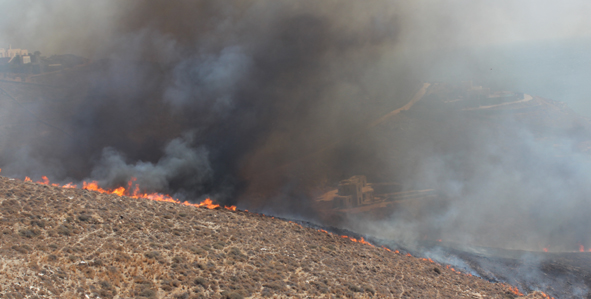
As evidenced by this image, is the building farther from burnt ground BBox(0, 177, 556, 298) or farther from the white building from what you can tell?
the white building

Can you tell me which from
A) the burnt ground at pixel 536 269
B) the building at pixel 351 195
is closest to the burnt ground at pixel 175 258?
the burnt ground at pixel 536 269

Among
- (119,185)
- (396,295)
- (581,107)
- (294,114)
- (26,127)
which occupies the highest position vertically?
(581,107)

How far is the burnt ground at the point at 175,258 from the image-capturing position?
898cm

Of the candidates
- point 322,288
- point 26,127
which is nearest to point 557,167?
point 322,288

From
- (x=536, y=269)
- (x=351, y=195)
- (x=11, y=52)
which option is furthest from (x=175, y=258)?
(x=11, y=52)

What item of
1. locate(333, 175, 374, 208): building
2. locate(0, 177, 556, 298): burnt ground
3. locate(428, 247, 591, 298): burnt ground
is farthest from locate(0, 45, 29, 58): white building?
locate(428, 247, 591, 298): burnt ground

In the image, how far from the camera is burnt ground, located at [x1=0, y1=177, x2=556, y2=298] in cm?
898

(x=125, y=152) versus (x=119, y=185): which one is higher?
(x=125, y=152)

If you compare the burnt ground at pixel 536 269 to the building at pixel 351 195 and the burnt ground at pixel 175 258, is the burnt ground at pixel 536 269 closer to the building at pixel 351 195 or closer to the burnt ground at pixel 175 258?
the burnt ground at pixel 175 258

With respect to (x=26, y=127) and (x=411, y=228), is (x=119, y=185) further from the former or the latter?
(x=411, y=228)

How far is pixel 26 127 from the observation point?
23188 mm

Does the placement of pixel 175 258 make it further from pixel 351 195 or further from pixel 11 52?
pixel 11 52

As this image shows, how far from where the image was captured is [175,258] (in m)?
10.8

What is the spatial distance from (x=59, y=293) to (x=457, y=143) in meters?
29.5
